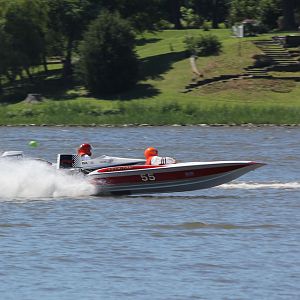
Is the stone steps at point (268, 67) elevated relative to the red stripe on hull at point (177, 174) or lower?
lower

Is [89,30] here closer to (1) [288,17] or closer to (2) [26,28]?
(2) [26,28]

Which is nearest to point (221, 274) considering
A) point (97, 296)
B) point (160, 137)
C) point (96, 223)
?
point (97, 296)

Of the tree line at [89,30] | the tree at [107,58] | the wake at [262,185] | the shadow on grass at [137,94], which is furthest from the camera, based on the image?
the tree line at [89,30]

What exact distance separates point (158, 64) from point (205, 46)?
2937mm

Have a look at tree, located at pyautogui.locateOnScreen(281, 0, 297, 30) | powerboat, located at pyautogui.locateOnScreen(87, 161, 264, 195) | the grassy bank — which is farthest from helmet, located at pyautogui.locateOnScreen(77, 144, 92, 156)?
tree, located at pyautogui.locateOnScreen(281, 0, 297, 30)

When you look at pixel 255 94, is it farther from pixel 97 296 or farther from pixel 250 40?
pixel 97 296

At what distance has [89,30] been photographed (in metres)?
65.1

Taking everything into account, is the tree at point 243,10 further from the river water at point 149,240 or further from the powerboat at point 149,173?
the powerboat at point 149,173

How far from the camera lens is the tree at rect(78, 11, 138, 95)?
6291cm

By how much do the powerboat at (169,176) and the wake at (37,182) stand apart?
1.26 ft

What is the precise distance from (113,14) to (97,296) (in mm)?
53202

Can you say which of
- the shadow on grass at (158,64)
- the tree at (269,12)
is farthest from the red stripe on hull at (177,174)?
the tree at (269,12)

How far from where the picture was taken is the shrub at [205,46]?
219 ft

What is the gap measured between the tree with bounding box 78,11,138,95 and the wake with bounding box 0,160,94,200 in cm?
3730
